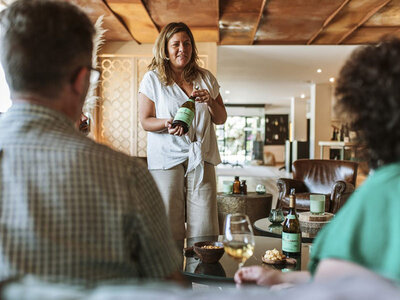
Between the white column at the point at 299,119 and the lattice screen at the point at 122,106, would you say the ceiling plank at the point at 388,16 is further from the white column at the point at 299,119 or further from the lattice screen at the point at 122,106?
the white column at the point at 299,119

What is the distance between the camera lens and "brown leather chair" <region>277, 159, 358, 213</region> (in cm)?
467

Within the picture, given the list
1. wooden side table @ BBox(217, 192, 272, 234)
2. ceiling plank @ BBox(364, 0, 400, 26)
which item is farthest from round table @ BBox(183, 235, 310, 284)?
ceiling plank @ BBox(364, 0, 400, 26)

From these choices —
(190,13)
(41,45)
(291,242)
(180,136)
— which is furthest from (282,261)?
(190,13)

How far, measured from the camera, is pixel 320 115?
11852 mm

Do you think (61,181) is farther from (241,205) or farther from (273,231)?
(241,205)

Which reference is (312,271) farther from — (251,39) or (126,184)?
(251,39)

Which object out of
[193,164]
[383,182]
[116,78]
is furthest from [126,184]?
[116,78]

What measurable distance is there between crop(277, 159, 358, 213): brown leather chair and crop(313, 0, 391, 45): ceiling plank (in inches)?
75.1

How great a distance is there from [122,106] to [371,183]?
6407 mm

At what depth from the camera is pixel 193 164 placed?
2.30 meters

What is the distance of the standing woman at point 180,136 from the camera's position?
231cm

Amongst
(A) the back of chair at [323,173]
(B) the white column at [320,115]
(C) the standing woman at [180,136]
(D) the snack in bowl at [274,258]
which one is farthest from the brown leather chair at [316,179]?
(B) the white column at [320,115]

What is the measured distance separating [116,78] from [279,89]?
7.98m

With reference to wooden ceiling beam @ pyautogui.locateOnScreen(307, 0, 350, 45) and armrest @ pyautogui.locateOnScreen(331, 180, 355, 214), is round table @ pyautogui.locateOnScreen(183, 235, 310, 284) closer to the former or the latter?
armrest @ pyautogui.locateOnScreen(331, 180, 355, 214)
